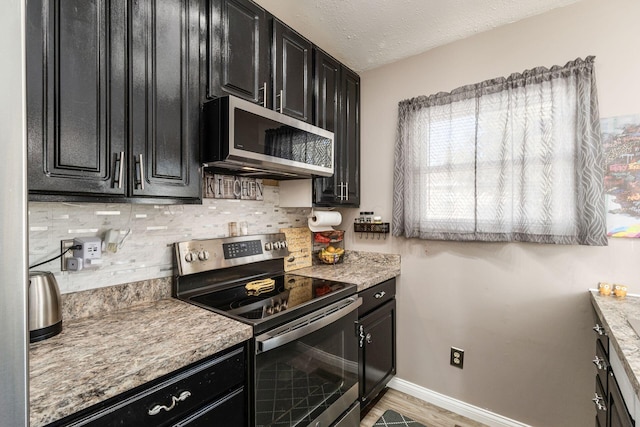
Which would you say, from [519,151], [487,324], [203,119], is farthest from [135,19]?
[487,324]

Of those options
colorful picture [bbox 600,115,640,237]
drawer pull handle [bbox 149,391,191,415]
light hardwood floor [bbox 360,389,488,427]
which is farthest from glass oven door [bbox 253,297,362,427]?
colorful picture [bbox 600,115,640,237]

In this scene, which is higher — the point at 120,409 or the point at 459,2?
the point at 459,2

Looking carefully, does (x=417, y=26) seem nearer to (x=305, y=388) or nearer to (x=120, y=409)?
(x=305, y=388)

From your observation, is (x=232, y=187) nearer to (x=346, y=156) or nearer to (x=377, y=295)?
(x=346, y=156)

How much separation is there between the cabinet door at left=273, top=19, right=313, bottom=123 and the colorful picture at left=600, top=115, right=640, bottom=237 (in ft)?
5.43

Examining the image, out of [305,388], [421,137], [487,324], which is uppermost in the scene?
[421,137]

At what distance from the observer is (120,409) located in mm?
799

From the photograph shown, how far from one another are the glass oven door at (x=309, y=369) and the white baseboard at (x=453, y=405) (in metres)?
0.69

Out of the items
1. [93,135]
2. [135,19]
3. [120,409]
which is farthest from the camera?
[135,19]

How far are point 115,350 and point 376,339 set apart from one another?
159 cm

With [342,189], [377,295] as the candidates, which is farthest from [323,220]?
[377,295]

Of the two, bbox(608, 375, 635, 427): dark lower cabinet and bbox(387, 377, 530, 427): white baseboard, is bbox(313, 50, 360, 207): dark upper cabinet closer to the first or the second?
bbox(387, 377, 530, 427): white baseboard

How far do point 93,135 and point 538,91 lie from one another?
223 cm

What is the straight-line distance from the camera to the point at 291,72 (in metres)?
1.79
